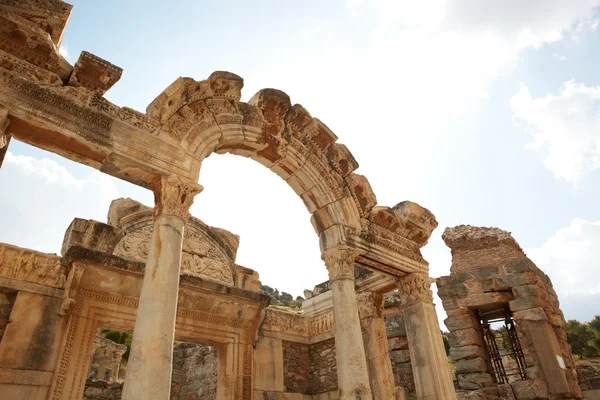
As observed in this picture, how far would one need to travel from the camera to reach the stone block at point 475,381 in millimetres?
9875

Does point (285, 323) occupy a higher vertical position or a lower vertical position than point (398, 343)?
higher

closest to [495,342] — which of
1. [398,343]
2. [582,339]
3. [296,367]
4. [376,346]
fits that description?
[398,343]

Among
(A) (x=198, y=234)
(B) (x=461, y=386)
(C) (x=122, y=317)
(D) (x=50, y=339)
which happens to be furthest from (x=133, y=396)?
(B) (x=461, y=386)

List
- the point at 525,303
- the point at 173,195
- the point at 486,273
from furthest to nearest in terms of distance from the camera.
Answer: the point at 486,273 < the point at 525,303 < the point at 173,195

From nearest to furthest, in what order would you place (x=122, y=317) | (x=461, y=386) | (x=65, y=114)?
(x=65, y=114) < (x=122, y=317) < (x=461, y=386)

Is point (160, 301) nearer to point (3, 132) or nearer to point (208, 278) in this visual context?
point (3, 132)

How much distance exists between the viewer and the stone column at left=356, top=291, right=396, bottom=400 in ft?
26.2

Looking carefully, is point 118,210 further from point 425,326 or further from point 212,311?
point 425,326

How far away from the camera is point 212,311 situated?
8.20m

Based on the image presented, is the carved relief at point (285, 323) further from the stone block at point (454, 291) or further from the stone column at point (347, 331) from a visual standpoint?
the stone block at point (454, 291)

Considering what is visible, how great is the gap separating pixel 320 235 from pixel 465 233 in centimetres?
657

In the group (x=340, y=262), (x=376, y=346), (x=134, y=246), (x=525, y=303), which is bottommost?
(x=376, y=346)

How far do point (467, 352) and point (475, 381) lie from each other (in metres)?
0.68

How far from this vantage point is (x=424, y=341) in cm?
747
